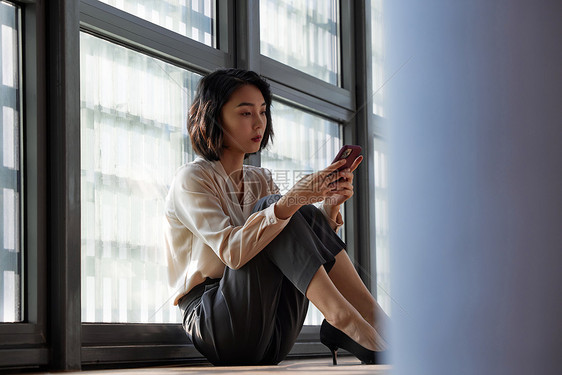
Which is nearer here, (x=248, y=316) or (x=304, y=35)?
(x=248, y=316)

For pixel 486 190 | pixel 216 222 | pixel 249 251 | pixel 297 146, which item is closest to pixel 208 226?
pixel 216 222

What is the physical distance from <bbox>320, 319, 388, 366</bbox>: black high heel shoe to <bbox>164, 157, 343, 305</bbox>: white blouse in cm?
24

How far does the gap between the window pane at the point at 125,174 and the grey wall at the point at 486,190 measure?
1.52 m

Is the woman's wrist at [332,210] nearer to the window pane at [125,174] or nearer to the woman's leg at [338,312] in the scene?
the woman's leg at [338,312]

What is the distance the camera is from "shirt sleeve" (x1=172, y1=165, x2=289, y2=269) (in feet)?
4.30

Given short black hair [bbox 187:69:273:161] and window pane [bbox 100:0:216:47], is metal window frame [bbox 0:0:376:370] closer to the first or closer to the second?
window pane [bbox 100:0:216:47]

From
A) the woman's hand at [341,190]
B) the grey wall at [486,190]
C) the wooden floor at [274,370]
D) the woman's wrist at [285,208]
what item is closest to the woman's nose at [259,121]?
the woman's hand at [341,190]

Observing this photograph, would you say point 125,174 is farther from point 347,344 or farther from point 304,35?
point 304,35

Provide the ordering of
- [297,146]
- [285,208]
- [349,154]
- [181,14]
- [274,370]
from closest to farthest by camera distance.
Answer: [274,370] → [285,208] → [349,154] → [181,14] → [297,146]

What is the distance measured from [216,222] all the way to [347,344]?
373mm

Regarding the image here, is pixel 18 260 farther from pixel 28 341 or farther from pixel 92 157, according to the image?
pixel 92 157

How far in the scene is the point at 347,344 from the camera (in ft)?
4.57

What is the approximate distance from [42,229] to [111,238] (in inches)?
9.2

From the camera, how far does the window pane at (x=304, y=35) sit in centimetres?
247
